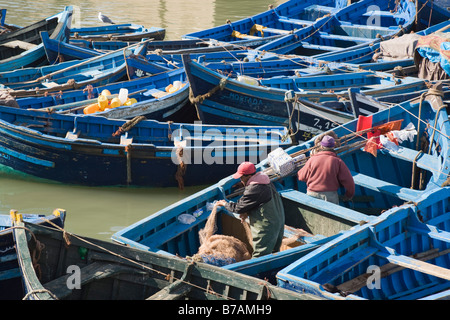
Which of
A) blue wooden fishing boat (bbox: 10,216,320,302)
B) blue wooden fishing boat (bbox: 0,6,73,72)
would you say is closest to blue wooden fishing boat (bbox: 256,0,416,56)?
blue wooden fishing boat (bbox: 0,6,73,72)

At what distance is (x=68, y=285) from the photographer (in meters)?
6.72

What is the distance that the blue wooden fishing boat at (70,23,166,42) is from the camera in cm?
1938

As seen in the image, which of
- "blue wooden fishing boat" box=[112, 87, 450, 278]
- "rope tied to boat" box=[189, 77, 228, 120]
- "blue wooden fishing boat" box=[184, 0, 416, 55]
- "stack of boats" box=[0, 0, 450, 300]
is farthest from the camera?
"blue wooden fishing boat" box=[184, 0, 416, 55]

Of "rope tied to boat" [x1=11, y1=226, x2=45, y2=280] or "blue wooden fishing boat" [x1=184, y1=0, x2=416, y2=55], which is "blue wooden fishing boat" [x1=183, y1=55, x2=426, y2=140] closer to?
"blue wooden fishing boat" [x1=184, y1=0, x2=416, y2=55]

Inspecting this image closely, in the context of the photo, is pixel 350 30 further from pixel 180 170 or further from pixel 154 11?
pixel 154 11

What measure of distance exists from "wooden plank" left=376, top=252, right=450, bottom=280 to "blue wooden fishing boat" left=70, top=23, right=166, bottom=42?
44.8 ft

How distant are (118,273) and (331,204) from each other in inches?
125

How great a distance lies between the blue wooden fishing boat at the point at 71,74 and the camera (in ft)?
45.9

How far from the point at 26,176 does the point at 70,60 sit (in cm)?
529

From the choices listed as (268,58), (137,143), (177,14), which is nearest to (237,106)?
(137,143)

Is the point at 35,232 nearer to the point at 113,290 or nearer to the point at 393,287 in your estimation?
the point at 113,290

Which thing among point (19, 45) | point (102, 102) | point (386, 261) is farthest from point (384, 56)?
point (386, 261)

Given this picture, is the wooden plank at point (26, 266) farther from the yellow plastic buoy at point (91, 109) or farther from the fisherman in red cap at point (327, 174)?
the yellow plastic buoy at point (91, 109)

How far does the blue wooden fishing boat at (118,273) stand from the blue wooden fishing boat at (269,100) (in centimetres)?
570
